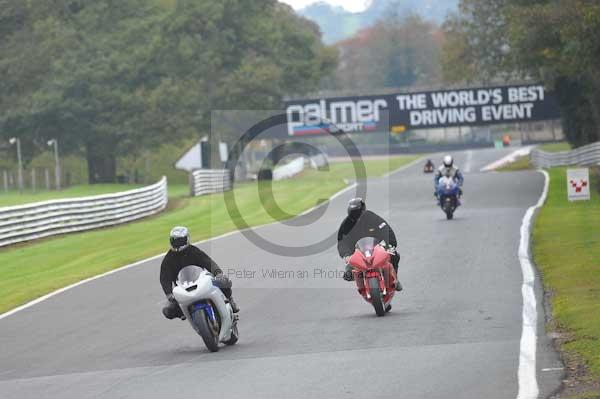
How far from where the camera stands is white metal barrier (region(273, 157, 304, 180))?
67.3 metres

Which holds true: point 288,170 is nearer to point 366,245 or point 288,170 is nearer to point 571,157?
point 571,157

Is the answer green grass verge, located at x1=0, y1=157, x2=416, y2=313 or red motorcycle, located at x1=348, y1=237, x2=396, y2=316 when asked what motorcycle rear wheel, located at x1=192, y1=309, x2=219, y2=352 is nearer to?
red motorcycle, located at x1=348, y1=237, x2=396, y2=316

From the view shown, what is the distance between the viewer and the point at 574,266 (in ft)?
58.8

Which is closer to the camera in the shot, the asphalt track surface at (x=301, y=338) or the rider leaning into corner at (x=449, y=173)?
the asphalt track surface at (x=301, y=338)

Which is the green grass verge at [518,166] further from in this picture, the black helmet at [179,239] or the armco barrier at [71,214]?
the black helmet at [179,239]

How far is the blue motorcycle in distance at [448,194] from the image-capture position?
28328 millimetres

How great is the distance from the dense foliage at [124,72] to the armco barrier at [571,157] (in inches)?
715

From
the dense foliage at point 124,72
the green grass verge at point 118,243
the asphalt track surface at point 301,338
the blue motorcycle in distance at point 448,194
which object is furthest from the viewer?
the dense foliage at point 124,72

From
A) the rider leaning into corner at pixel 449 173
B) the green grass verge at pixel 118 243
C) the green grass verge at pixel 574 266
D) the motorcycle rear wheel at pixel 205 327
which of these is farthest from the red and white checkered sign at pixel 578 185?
the motorcycle rear wheel at pixel 205 327

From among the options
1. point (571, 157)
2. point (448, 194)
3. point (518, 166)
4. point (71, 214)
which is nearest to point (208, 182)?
point (571, 157)

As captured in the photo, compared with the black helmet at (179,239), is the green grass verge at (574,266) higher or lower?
lower

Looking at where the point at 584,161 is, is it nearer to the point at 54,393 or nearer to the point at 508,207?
the point at 508,207

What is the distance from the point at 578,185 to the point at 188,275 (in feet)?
71.7

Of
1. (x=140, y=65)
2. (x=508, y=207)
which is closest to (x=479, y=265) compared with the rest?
(x=508, y=207)
